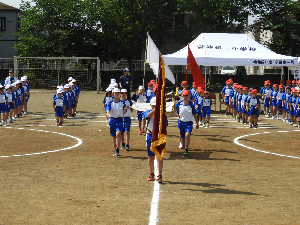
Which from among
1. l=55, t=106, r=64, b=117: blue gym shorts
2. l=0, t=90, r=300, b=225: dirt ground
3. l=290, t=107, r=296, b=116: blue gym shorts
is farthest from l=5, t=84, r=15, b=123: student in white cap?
l=290, t=107, r=296, b=116: blue gym shorts

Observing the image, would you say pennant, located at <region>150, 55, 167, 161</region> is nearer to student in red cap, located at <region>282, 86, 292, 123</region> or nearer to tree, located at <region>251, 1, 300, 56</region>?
student in red cap, located at <region>282, 86, 292, 123</region>

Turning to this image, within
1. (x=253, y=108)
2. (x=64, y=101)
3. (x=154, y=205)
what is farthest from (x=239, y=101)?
(x=154, y=205)

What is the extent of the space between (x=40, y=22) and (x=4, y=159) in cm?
4116

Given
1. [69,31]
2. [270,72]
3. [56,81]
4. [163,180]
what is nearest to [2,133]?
[163,180]

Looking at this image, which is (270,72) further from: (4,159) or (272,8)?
(4,159)

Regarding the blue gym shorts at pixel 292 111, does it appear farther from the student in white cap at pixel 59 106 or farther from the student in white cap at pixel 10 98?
the student in white cap at pixel 10 98

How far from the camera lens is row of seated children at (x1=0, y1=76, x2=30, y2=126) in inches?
878

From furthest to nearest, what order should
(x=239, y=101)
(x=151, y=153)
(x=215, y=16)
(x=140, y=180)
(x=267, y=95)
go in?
(x=215, y=16)
(x=267, y=95)
(x=239, y=101)
(x=151, y=153)
(x=140, y=180)

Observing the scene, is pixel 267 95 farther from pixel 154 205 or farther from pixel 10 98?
pixel 154 205

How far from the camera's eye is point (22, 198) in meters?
9.72

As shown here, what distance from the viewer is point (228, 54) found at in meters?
29.6

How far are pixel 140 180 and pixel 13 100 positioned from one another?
1410cm

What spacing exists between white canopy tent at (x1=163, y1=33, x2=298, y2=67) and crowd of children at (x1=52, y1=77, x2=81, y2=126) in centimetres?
586

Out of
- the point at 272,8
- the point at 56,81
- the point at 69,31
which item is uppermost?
the point at 272,8
